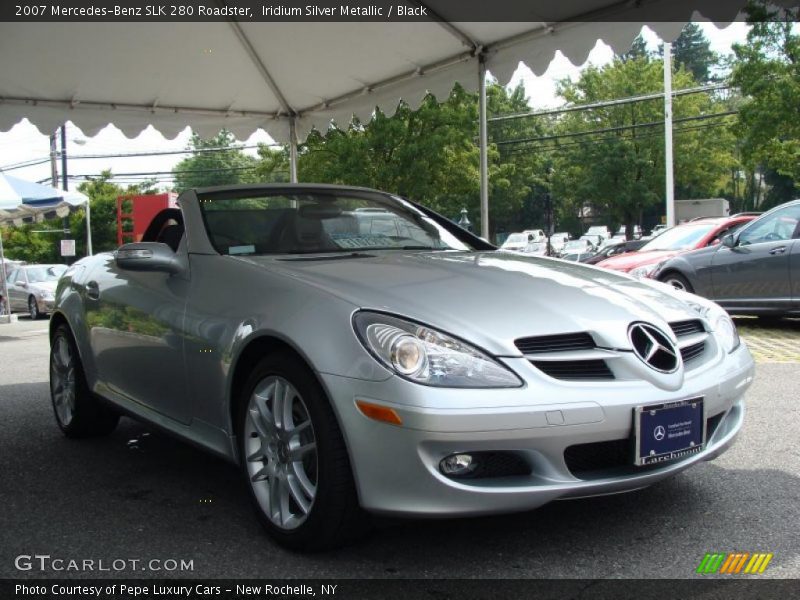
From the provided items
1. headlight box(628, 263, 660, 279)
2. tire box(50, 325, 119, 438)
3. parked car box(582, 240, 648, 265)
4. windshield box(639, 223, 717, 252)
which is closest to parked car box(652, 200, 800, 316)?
headlight box(628, 263, 660, 279)

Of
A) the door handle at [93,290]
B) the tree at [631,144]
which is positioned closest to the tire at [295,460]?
the door handle at [93,290]

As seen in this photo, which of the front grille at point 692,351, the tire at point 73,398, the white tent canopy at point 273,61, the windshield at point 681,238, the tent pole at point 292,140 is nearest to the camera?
the front grille at point 692,351

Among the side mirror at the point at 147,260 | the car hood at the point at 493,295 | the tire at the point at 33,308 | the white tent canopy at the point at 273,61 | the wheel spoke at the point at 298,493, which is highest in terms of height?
the white tent canopy at the point at 273,61

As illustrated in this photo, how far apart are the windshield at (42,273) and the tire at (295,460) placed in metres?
20.3

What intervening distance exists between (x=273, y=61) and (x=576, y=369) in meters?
7.18

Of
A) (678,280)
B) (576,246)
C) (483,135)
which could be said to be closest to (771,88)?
(678,280)

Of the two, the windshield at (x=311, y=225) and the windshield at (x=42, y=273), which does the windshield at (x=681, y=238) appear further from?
the windshield at (x=42, y=273)

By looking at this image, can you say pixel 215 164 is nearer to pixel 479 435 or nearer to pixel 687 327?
pixel 687 327

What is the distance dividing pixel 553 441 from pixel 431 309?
0.59m

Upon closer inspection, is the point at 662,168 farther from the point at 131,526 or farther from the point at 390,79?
the point at 131,526

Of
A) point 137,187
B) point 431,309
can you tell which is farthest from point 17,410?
point 137,187

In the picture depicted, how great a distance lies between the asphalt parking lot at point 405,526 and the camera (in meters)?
2.61

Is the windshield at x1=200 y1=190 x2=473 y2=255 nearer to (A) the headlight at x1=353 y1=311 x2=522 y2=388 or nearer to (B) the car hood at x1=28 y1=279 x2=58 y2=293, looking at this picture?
(A) the headlight at x1=353 y1=311 x2=522 y2=388

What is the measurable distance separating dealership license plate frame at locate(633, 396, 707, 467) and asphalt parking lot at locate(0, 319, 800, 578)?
349 millimetres
